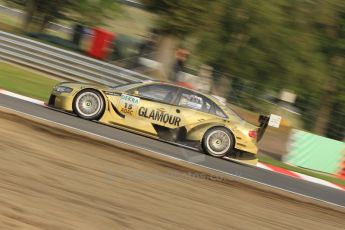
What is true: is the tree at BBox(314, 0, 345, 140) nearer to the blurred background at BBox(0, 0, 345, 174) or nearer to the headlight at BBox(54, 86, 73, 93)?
the blurred background at BBox(0, 0, 345, 174)

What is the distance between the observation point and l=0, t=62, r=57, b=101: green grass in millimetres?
14872

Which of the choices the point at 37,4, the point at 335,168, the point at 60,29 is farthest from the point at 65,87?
the point at 60,29

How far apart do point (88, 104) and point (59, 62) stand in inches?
270

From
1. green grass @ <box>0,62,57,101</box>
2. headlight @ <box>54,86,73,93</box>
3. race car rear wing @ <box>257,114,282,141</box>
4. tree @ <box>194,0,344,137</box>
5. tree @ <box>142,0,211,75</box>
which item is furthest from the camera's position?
tree @ <box>194,0,344,137</box>

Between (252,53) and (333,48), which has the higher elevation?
(333,48)

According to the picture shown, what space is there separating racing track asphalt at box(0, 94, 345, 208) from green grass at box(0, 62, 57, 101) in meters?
2.62

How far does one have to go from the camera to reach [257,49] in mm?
20562

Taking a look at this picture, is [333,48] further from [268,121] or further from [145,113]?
[145,113]

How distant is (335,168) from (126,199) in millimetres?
8332

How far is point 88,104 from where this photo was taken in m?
11.8

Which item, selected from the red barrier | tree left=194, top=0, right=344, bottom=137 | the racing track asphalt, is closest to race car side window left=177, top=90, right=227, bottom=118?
the racing track asphalt

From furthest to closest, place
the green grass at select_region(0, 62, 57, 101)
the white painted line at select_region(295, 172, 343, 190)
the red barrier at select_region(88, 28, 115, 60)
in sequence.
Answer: the red barrier at select_region(88, 28, 115, 60) < the green grass at select_region(0, 62, 57, 101) < the white painted line at select_region(295, 172, 343, 190)

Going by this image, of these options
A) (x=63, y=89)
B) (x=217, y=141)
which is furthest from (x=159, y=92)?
(x=63, y=89)

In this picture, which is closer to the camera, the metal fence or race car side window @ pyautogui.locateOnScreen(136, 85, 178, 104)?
race car side window @ pyautogui.locateOnScreen(136, 85, 178, 104)
